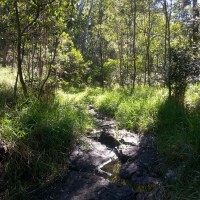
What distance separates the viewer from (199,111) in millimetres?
5758

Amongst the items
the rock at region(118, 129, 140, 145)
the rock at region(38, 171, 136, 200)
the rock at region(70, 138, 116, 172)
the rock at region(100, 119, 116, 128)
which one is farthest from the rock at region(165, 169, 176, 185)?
the rock at region(100, 119, 116, 128)

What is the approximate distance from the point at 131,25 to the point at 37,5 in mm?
10408

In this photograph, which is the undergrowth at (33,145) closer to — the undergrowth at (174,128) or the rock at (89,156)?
the rock at (89,156)

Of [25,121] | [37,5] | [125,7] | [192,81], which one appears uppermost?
[125,7]

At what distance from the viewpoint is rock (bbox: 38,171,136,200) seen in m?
3.74

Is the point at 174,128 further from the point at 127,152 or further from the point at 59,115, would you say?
the point at 59,115

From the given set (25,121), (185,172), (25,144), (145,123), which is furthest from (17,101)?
(185,172)

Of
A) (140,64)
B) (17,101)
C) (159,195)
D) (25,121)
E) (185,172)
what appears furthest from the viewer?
(140,64)

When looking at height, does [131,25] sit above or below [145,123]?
above

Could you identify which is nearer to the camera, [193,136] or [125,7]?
[193,136]

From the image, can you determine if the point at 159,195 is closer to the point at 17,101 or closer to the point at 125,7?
the point at 17,101

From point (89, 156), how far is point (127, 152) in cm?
75

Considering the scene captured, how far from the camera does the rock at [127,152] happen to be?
494 centimetres

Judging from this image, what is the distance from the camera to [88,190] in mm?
3910
